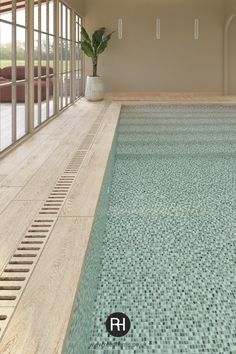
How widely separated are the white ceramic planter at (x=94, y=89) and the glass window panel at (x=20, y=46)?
6.58m

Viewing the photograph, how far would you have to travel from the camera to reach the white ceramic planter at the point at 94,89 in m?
12.7

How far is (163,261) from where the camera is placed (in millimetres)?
2764

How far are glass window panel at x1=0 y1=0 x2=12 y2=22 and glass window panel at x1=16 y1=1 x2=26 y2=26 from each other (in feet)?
0.52

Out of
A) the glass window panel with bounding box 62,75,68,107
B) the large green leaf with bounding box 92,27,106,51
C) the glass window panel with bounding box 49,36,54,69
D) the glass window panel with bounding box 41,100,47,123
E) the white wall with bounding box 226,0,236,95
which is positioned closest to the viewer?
the glass window panel with bounding box 41,100,47,123

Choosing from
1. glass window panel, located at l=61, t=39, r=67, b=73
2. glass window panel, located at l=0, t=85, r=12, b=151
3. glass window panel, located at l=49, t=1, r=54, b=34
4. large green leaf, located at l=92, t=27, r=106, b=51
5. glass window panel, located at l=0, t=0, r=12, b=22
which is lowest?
glass window panel, located at l=0, t=85, r=12, b=151

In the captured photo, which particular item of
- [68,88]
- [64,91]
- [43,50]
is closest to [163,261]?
[43,50]

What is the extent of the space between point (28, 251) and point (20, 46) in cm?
421

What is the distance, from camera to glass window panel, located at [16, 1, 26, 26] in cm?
574

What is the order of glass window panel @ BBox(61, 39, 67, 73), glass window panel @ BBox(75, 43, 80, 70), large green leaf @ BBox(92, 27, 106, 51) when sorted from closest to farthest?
glass window panel @ BBox(61, 39, 67, 73), glass window panel @ BBox(75, 43, 80, 70), large green leaf @ BBox(92, 27, 106, 51)

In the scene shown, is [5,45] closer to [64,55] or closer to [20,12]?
[20,12]

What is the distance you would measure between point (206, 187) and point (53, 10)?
5.78 m

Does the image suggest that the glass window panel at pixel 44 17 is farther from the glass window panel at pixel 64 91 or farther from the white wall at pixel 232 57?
the white wall at pixel 232 57

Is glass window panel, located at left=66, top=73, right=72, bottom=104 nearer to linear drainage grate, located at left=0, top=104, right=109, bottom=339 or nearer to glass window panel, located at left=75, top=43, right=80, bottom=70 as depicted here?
glass window panel, located at left=75, top=43, right=80, bottom=70

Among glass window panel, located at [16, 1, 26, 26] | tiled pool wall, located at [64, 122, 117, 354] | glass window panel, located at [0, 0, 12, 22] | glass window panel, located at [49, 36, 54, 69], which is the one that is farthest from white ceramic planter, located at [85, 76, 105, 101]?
tiled pool wall, located at [64, 122, 117, 354]
